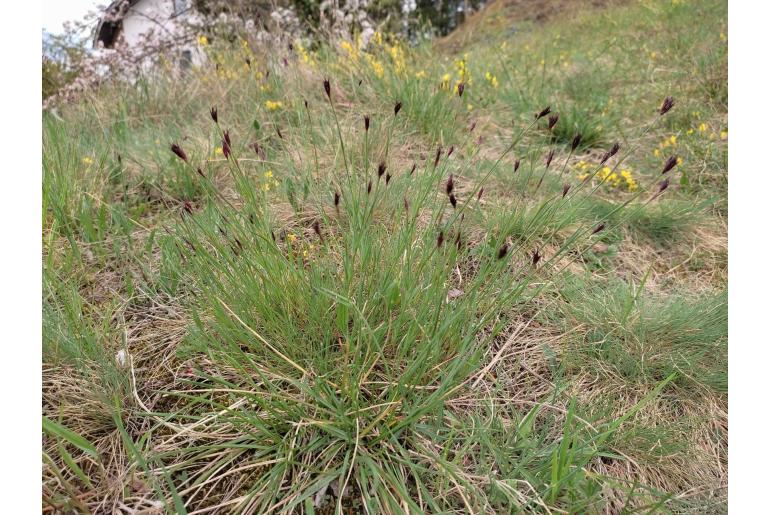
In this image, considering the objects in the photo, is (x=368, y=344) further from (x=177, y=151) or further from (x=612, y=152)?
(x=612, y=152)

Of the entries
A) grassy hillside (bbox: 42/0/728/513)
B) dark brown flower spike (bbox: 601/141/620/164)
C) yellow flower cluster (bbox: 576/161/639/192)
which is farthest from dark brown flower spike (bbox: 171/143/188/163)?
yellow flower cluster (bbox: 576/161/639/192)

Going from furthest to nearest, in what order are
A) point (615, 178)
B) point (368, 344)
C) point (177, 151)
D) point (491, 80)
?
point (491, 80) < point (615, 178) < point (368, 344) < point (177, 151)

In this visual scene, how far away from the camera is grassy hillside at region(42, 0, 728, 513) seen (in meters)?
1.14

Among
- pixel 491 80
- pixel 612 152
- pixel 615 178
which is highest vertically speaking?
pixel 612 152

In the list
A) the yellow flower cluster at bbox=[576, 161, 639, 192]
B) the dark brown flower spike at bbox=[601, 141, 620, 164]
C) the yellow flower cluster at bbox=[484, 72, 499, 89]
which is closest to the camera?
the dark brown flower spike at bbox=[601, 141, 620, 164]

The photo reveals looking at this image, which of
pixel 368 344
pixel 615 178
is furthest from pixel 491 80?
pixel 368 344

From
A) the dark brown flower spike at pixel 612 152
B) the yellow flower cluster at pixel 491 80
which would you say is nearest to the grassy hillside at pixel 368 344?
the dark brown flower spike at pixel 612 152

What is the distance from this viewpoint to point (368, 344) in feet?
4.11

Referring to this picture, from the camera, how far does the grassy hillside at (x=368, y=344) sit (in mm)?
1136

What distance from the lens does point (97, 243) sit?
1.90m

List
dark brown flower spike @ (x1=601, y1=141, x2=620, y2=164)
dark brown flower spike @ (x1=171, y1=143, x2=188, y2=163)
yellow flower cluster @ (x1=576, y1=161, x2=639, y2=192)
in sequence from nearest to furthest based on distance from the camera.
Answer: dark brown flower spike @ (x1=171, y1=143, x2=188, y2=163) → dark brown flower spike @ (x1=601, y1=141, x2=620, y2=164) → yellow flower cluster @ (x1=576, y1=161, x2=639, y2=192)

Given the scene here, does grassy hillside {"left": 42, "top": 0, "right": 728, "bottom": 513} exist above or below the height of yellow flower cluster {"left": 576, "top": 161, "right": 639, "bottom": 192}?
above

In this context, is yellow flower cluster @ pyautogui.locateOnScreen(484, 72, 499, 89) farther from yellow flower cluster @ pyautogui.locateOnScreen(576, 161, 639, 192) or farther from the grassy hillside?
the grassy hillside

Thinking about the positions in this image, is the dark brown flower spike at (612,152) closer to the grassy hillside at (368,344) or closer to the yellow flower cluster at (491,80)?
the grassy hillside at (368,344)
